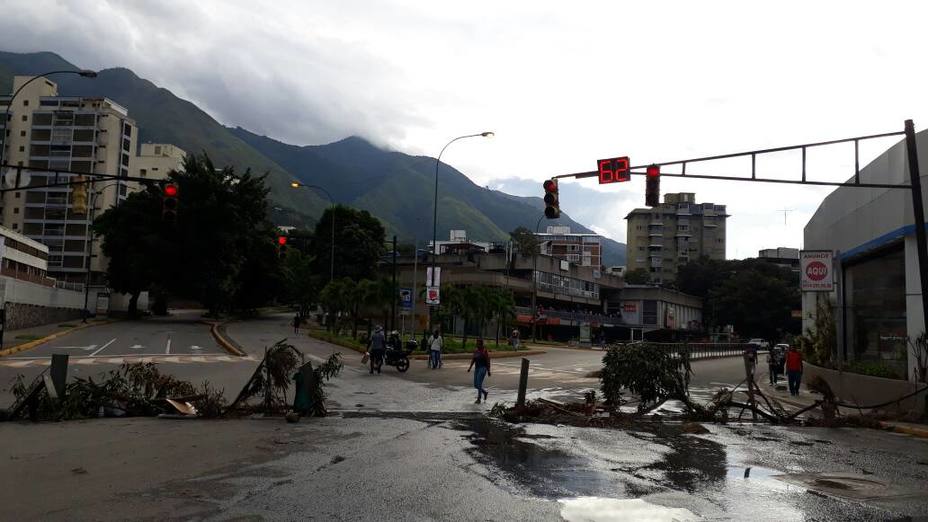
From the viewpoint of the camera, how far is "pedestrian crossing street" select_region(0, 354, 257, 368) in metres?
25.2

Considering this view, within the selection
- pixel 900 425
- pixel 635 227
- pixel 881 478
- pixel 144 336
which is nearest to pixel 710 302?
pixel 635 227

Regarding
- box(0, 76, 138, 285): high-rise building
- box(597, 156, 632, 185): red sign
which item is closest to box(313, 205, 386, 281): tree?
box(0, 76, 138, 285): high-rise building

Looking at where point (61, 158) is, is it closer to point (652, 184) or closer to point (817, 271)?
point (652, 184)

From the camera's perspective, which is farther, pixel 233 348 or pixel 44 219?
pixel 44 219

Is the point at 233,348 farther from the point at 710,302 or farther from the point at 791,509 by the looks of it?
the point at 710,302

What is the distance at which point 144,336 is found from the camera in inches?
1721

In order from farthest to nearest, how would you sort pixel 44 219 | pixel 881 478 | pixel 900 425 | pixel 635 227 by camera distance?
pixel 635 227 < pixel 44 219 < pixel 900 425 < pixel 881 478

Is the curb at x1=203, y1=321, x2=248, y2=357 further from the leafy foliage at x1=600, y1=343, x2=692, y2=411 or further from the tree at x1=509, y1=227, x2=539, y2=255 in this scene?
the tree at x1=509, y1=227, x2=539, y2=255

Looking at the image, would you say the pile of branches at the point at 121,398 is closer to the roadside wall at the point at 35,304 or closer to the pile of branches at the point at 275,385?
the pile of branches at the point at 275,385

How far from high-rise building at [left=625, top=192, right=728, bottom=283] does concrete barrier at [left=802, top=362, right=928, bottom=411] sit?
144 metres

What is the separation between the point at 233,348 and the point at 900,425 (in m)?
30.3

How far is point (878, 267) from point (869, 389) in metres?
5.22

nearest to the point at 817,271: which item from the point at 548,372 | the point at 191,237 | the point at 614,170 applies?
the point at 614,170

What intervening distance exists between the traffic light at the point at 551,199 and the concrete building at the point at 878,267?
29.3 ft
